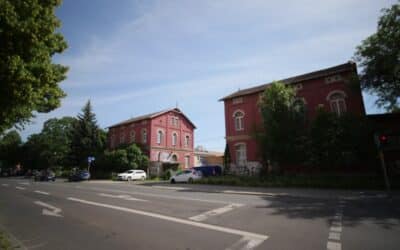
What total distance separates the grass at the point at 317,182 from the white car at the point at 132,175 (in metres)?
14.8

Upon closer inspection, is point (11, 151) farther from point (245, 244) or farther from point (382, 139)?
point (382, 139)

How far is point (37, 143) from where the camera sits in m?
53.4

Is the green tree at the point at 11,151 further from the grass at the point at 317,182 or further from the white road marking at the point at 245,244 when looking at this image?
the white road marking at the point at 245,244

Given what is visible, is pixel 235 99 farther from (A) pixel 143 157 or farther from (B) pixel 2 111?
(B) pixel 2 111

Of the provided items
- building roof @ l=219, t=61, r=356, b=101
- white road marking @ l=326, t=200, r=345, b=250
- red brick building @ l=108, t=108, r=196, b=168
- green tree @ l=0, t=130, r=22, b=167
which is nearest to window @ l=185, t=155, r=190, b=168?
red brick building @ l=108, t=108, r=196, b=168

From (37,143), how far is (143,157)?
35.1 m

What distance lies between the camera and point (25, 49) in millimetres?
7137

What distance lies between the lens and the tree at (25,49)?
6552 mm

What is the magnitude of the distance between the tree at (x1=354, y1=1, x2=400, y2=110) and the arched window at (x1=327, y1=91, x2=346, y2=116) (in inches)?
118

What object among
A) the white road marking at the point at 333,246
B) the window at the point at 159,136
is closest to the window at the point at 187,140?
the window at the point at 159,136

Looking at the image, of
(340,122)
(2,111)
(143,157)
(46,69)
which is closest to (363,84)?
(340,122)

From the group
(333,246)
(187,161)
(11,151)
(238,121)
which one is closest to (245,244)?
(333,246)

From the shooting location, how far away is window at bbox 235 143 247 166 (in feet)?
84.3

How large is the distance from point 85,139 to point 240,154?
26040mm
